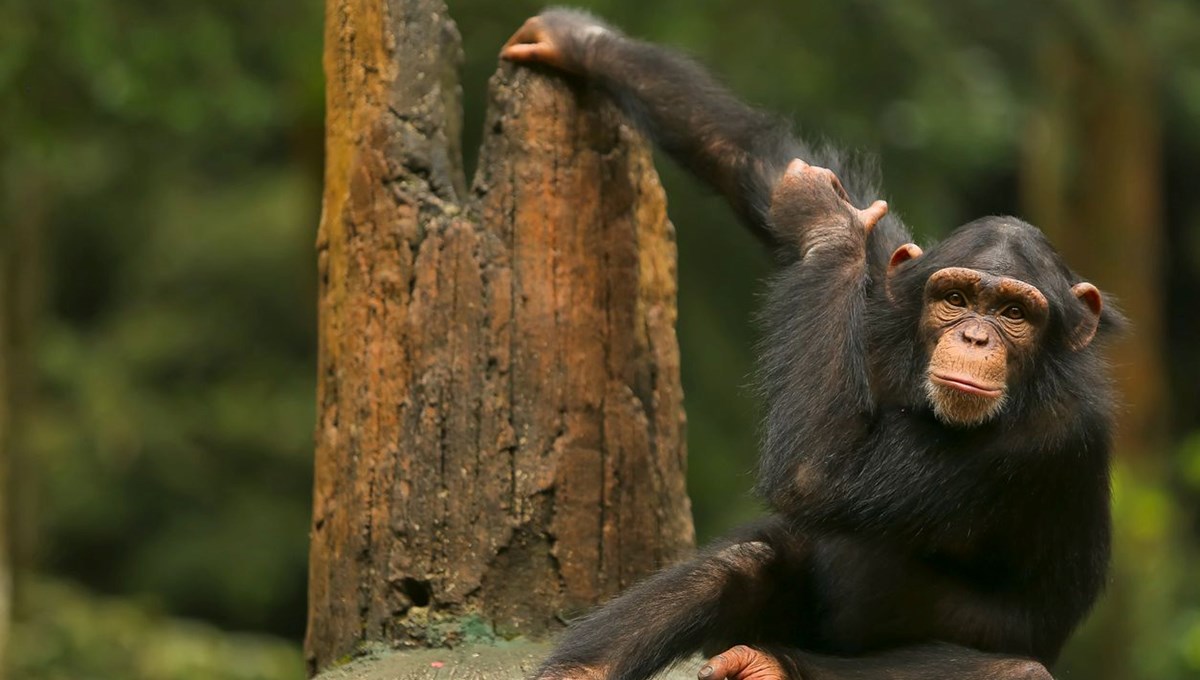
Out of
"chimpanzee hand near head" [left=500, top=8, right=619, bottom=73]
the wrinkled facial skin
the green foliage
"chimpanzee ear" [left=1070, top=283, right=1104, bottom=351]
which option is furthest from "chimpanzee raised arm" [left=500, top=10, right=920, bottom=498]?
the green foliage

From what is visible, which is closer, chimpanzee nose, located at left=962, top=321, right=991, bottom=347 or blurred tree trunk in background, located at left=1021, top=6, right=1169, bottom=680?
chimpanzee nose, located at left=962, top=321, right=991, bottom=347

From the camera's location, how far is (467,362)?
627 centimetres

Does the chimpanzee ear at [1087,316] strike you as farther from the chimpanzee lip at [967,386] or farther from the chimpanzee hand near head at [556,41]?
the chimpanzee hand near head at [556,41]

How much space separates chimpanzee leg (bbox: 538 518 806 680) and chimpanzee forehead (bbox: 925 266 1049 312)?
1045 millimetres

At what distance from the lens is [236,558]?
554 inches

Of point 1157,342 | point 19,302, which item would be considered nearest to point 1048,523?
point 19,302

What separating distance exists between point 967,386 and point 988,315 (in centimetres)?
25

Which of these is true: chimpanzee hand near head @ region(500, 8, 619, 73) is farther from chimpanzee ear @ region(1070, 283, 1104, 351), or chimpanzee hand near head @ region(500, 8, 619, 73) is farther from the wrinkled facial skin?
chimpanzee ear @ region(1070, 283, 1104, 351)

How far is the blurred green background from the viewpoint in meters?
10.9

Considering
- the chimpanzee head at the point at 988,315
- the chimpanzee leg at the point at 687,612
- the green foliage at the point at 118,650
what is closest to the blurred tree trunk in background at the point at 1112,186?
the green foliage at the point at 118,650

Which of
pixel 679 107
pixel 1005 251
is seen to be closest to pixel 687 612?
pixel 1005 251

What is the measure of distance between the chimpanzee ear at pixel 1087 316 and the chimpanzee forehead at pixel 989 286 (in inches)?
11.2

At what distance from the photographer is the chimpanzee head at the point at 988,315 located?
5148 millimetres

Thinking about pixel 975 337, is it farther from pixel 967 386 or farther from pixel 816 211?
pixel 816 211
